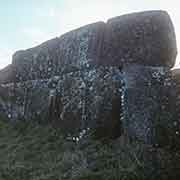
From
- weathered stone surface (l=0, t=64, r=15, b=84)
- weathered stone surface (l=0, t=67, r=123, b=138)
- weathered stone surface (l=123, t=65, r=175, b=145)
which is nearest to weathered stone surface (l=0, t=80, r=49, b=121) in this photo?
weathered stone surface (l=0, t=67, r=123, b=138)

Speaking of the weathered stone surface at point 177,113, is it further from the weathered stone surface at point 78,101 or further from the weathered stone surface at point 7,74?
the weathered stone surface at point 7,74

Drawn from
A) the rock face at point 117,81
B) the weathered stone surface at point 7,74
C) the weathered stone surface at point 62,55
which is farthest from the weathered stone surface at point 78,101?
the weathered stone surface at point 7,74

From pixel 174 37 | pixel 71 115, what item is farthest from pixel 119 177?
pixel 174 37

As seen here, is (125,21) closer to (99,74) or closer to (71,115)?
(99,74)

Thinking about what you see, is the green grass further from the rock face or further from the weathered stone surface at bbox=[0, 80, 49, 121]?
the weathered stone surface at bbox=[0, 80, 49, 121]

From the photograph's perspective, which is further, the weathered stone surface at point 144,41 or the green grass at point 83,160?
the weathered stone surface at point 144,41

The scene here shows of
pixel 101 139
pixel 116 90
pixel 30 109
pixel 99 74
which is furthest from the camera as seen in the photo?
pixel 30 109

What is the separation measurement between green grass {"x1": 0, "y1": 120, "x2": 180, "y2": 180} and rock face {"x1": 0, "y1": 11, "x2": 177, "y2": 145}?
33 centimetres

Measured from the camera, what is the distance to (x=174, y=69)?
177 inches

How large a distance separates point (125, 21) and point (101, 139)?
7.55 ft

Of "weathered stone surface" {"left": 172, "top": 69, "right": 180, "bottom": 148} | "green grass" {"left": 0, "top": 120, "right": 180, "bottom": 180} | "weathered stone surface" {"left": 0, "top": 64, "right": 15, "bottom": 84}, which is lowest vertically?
"green grass" {"left": 0, "top": 120, "right": 180, "bottom": 180}

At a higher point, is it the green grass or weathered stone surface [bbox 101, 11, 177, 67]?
weathered stone surface [bbox 101, 11, 177, 67]

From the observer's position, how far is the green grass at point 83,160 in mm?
2646

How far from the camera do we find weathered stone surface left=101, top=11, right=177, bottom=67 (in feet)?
13.0
